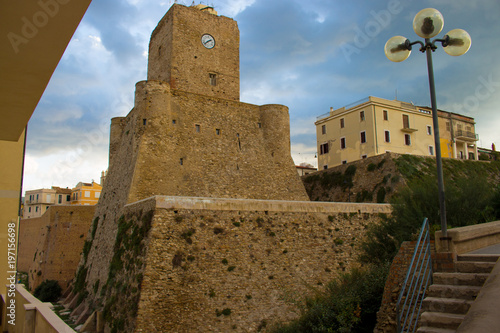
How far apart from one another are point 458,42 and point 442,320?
4.87 metres

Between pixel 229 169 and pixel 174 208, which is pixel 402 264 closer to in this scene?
pixel 174 208

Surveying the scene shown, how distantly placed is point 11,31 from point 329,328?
739 centimetres

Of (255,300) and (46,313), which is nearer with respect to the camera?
(46,313)

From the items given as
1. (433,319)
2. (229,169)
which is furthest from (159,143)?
(433,319)

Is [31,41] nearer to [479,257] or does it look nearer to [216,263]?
[479,257]

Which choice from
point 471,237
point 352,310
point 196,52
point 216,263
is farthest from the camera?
point 196,52

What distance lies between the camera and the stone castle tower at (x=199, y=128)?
691 inches

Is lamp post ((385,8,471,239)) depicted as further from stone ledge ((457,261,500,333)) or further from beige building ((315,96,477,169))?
beige building ((315,96,477,169))

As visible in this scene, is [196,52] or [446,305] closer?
[446,305]

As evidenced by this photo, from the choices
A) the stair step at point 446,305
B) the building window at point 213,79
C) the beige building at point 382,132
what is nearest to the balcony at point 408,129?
the beige building at point 382,132

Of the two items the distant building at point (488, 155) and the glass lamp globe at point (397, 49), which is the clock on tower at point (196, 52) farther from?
the distant building at point (488, 155)

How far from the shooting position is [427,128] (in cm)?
3088

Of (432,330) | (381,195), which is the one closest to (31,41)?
(432,330)

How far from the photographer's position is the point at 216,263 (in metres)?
13.1
